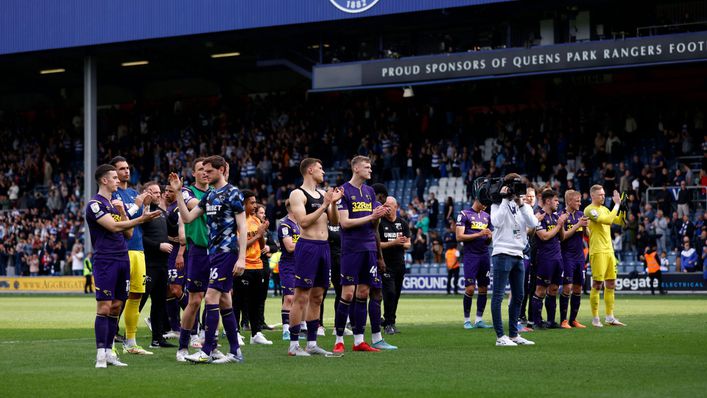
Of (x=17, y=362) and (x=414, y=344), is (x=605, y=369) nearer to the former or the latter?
(x=414, y=344)

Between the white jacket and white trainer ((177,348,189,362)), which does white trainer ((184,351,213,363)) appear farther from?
the white jacket

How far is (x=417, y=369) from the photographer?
12.5m

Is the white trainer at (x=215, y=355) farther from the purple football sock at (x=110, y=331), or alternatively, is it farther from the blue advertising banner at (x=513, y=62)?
the blue advertising banner at (x=513, y=62)

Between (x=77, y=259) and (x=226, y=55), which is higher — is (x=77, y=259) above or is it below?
below

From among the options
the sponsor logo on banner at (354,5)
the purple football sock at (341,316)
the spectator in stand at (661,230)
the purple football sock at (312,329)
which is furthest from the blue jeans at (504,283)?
the sponsor logo on banner at (354,5)

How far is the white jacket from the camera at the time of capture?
1559 centimetres

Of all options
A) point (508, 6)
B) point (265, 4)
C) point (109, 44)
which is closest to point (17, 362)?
point (508, 6)

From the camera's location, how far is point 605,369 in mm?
12320

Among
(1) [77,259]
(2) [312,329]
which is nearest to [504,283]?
(2) [312,329]

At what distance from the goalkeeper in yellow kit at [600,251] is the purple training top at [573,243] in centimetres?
26

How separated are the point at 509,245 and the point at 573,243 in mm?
4604

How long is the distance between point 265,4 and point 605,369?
34363 mm

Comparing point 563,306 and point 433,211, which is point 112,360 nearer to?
point 563,306

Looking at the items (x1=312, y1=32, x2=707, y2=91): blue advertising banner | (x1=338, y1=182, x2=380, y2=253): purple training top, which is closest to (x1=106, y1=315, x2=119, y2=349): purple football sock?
(x1=338, y1=182, x2=380, y2=253): purple training top
